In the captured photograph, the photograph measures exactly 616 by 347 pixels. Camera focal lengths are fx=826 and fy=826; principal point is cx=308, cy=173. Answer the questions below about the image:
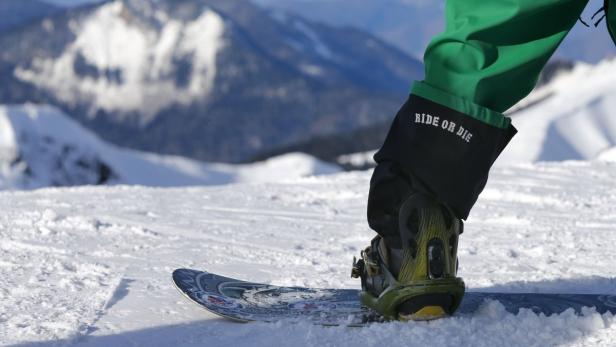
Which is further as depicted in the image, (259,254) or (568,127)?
(568,127)

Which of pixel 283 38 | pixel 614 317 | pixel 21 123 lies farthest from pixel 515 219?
pixel 283 38

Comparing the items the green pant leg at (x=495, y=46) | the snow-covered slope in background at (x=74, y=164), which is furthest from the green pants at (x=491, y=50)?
the snow-covered slope in background at (x=74, y=164)

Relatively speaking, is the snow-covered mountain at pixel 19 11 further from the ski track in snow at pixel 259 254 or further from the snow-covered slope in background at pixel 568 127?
the ski track in snow at pixel 259 254

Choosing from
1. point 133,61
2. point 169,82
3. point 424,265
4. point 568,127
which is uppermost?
point 133,61

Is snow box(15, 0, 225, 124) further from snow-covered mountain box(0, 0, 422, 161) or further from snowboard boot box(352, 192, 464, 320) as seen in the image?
snowboard boot box(352, 192, 464, 320)

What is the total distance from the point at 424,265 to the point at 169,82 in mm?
161893

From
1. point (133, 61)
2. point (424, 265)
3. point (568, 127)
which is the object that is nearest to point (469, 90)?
point (424, 265)

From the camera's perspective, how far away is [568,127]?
14688 millimetres

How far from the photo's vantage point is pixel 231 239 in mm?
2652

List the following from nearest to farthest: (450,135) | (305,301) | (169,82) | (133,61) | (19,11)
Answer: (450,135) < (305,301) < (133,61) < (169,82) < (19,11)

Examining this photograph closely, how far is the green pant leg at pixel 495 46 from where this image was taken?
1.44 meters

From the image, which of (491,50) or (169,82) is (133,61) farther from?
(491,50)

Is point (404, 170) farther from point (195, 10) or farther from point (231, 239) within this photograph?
point (195, 10)

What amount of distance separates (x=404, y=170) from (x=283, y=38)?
19178 centimetres
